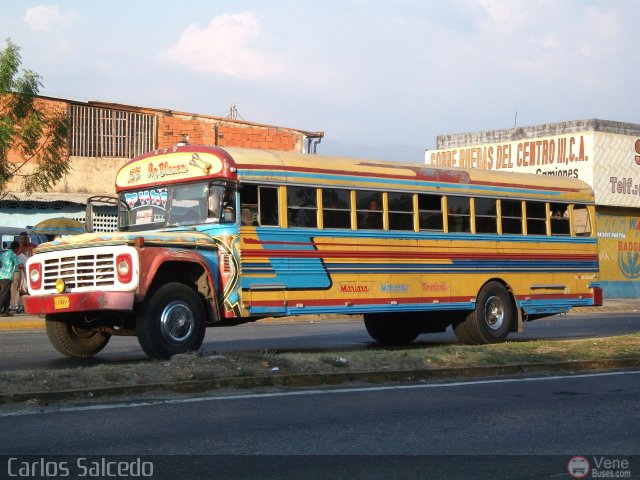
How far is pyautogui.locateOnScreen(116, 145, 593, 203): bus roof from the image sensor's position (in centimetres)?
1394

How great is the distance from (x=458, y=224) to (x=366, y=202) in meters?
2.14

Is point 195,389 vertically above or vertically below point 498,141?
below

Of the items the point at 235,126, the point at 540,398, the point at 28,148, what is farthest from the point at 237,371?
the point at 235,126

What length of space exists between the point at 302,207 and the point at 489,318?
4.45m

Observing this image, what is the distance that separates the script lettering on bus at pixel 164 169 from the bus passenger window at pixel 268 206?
109 centimetres

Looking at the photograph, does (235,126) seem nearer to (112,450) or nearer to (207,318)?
(207,318)

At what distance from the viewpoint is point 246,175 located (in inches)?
547

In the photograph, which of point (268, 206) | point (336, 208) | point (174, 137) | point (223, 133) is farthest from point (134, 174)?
point (223, 133)

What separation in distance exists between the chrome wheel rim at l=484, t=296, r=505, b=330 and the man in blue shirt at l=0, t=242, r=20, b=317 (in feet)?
36.3

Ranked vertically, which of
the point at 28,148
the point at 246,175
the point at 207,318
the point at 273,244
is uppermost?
the point at 28,148

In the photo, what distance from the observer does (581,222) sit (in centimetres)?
1906

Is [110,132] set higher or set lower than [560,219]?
higher

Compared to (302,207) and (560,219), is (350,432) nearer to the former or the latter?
(302,207)

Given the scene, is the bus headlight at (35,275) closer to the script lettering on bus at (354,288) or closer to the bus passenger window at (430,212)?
the script lettering on bus at (354,288)
